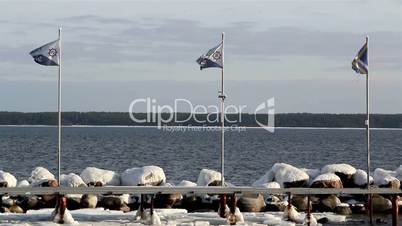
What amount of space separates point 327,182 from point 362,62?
27.3 feet

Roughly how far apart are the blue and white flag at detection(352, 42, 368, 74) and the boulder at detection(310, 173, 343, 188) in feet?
26.0

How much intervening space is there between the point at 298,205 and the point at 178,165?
37536 millimetres

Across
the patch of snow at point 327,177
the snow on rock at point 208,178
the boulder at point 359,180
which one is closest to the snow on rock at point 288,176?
the patch of snow at point 327,177

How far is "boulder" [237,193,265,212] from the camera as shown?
37625 mm

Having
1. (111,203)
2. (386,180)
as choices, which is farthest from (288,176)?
(111,203)

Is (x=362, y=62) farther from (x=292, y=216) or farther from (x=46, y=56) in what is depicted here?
(x=46, y=56)

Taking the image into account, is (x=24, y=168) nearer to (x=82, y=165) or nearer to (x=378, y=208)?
(x=82, y=165)

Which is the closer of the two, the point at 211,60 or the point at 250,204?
the point at 211,60

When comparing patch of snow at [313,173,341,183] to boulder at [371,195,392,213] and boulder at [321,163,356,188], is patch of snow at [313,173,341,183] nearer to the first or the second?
boulder at [321,163,356,188]

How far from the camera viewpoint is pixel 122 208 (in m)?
37.5

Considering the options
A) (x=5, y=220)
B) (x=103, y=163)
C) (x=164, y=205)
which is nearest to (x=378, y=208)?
(x=164, y=205)

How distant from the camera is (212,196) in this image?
4009cm

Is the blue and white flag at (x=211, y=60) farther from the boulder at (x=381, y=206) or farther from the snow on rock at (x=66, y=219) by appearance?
the boulder at (x=381, y=206)

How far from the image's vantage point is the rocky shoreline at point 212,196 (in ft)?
124
